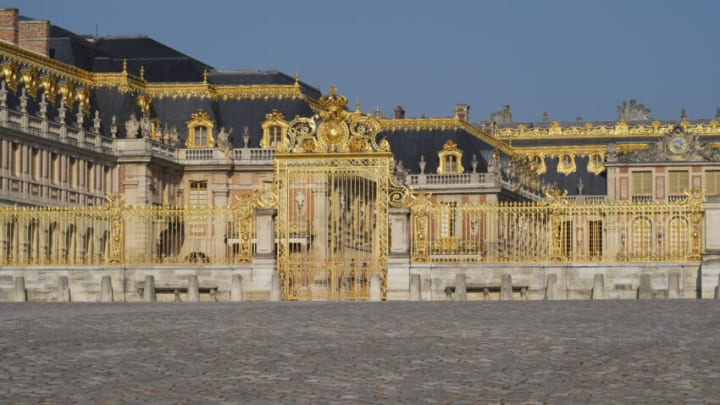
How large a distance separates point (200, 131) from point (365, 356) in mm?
48988

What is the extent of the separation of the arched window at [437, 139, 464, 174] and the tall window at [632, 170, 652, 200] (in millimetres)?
11274

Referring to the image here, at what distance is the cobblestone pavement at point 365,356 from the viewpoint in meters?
14.0

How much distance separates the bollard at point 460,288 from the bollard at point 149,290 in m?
6.01

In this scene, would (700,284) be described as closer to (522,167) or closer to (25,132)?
(25,132)

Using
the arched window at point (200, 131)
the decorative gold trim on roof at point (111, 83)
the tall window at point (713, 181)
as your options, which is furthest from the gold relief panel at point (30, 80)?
the tall window at point (713, 181)

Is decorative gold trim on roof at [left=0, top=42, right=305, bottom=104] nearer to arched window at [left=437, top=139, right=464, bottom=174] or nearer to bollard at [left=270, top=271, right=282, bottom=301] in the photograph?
arched window at [left=437, top=139, right=464, bottom=174]

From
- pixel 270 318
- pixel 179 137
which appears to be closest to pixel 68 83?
pixel 179 137

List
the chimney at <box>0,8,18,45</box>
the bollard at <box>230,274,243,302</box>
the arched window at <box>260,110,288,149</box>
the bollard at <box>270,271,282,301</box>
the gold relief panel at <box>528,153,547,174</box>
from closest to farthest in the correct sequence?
the bollard at <box>270,271,282,301</box>, the bollard at <box>230,274,243,302</box>, the chimney at <box>0,8,18,45</box>, the arched window at <box>260,110,288,149</box>, the gold relief panel at <box>528,153,547,174</box>

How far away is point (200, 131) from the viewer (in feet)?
215

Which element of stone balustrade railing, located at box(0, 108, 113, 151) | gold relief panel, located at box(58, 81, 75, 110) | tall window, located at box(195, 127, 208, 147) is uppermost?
gold relief panel, located at box(58, 81, 75, 110)

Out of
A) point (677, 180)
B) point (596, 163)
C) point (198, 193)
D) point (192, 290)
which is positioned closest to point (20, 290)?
point (192, 290)

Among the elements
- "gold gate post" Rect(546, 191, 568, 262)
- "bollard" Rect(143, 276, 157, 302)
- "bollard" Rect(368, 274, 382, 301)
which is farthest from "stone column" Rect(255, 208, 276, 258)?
"gold gate post" Rect(546, 191, 568, 262)

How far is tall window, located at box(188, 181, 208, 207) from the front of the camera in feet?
211

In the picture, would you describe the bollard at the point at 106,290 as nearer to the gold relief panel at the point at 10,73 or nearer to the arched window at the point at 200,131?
the gold relief panel at the point at 10,73
